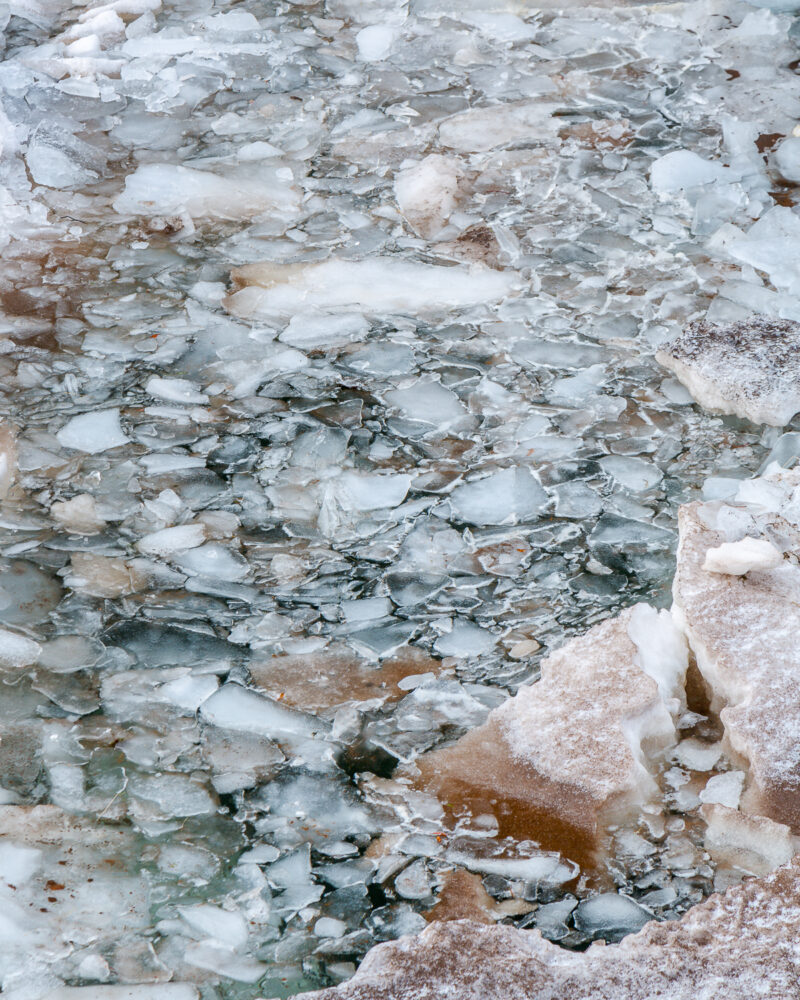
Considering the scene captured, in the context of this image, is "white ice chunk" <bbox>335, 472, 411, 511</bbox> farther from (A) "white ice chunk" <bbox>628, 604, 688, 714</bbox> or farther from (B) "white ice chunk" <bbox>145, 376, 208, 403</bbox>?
(A) "white ice chunk" <bbox>628, 604, 688, 714</bbox>

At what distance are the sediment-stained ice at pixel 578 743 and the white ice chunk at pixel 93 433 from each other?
2.70 feet

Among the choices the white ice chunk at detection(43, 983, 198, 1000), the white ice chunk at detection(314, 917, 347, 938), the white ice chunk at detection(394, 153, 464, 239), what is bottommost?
the white ice chunk at detection(314, 917, 347, 938)

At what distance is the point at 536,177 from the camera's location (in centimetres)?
255

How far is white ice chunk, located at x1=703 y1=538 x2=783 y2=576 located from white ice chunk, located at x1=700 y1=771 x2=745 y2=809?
0.29 metres

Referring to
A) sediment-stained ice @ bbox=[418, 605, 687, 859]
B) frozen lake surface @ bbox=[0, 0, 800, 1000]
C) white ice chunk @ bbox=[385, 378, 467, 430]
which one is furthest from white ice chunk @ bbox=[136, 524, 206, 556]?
sediment-stained ice @ bbox=[418, 605, 687, 859]

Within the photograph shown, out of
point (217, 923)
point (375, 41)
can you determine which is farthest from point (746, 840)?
point (375, 41)

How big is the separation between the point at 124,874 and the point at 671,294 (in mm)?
1496

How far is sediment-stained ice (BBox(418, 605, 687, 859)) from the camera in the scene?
1.27m

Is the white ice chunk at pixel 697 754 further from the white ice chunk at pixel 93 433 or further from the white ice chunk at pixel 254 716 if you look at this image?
the white ice chunk at pixel 93 433

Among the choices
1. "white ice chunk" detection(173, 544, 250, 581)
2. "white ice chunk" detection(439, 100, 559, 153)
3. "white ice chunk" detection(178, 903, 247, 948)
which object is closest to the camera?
"white ice chunk" detection(178, 903, 247, 948)

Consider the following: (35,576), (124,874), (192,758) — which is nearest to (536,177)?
(35,576)

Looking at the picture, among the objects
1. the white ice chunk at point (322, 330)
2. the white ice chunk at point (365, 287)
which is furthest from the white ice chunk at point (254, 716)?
the white ice chunk at point (365, 287)

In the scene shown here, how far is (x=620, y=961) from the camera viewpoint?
1.07 metres

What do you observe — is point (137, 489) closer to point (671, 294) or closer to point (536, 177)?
point (671, 294)
